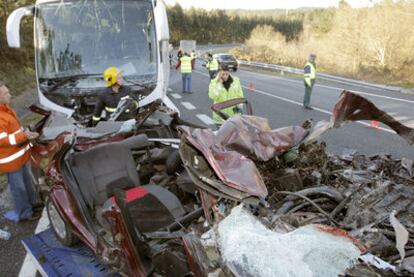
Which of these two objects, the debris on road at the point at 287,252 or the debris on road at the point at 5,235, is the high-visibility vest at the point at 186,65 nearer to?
the debris on road at the point at 5,235

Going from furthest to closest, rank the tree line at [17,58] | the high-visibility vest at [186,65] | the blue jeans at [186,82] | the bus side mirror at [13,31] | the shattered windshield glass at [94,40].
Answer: the tree line at [17,58], the blue jeans at [186,82], the high-visibility vest at [186,65], the shattered windshield glass at [94,40], the bus side mirror at [13,31]

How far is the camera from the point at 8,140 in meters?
4.79

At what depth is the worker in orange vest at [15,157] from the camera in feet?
15.8

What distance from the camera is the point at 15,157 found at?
498 cm

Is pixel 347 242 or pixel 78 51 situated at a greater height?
pixel 78 51

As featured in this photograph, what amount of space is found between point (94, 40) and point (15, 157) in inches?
116

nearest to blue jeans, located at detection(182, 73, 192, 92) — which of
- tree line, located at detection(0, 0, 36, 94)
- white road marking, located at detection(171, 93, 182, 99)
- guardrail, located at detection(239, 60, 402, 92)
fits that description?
white road marking, located at detection(171, 93, 182, 99)

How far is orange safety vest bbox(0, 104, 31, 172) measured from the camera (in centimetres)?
479

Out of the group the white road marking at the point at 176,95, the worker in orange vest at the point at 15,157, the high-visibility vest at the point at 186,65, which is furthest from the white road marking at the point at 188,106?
the worker in orange vest at the point at 15,157

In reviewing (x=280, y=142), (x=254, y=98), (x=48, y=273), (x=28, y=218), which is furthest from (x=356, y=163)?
(x=254, y=98)

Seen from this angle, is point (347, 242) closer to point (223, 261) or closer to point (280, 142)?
point (223, 261)

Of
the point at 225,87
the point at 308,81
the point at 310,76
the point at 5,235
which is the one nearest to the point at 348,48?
the point at 310,76

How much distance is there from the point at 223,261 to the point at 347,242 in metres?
0.69

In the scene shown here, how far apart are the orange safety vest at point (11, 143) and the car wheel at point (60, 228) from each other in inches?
42.1
